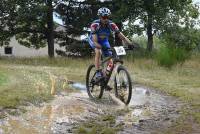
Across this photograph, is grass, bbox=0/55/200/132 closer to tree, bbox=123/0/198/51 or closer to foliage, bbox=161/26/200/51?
tree, bbox=123/0/198/51

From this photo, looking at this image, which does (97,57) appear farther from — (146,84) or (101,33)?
(146,84)

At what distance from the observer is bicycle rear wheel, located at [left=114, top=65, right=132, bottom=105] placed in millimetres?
10115

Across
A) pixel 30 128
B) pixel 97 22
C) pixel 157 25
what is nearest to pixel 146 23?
pixel 157 25

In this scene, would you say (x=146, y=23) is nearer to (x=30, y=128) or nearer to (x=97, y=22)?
(x=97, y=22)

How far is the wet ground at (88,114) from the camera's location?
8.03 m

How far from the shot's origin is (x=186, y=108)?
10.0 metres

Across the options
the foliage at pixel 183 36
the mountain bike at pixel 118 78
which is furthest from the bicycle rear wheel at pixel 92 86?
the foliage at pixel 183 36

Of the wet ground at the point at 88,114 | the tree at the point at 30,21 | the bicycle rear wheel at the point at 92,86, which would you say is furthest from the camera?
the tree at the point at 30,21

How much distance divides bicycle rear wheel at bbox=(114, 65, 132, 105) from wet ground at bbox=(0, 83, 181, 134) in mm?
129

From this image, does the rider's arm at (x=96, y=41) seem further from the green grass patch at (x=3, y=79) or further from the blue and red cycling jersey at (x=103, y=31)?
the green grass patch at (x=3, y=79)

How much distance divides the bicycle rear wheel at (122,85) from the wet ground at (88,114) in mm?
129

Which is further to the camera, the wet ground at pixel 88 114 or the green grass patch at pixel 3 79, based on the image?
the green grass patch at pixel 3 79

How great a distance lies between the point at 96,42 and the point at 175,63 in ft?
30.5

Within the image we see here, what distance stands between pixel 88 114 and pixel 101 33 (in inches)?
85.0
